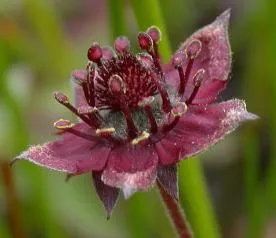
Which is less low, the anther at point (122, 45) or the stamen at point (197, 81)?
the anther at point (122, 45)

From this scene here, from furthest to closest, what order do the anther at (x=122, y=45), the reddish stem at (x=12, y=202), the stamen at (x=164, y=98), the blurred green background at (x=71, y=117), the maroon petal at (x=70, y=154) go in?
the blurred green background at (x=71, y=117) → the reddish stem at (x=12, y=202) → the anther at (x=122, y=45) → the stamen at (x=164, y=98) → the maroon petal at (x=70, y=154)

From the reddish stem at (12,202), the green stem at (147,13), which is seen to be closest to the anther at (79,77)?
the green stem at (147,13)

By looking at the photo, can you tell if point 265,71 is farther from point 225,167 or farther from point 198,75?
point 198,75

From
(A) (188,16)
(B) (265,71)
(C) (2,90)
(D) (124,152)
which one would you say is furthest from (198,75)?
(A) (188,16)

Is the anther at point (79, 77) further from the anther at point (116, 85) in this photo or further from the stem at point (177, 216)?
the stem at point (177, 216)

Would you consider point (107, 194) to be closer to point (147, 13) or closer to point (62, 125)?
point (62, 125)

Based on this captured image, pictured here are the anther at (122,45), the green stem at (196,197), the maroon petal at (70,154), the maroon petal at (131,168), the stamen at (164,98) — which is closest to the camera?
the maroon petal at (131,168)

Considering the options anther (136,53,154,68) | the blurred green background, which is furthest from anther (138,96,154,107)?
the blurred green background

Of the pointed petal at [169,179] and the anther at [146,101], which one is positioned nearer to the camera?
the pointed petal at [169,179]
